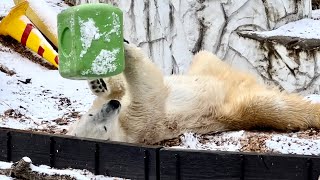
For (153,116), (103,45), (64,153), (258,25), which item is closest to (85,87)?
(258,25)

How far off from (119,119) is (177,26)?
2.62 m

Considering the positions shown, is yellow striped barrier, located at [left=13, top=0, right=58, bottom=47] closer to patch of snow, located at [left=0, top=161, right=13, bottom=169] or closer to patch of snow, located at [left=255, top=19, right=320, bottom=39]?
patch of snow, located at [left=255, top=19, right=320, bottom=39]

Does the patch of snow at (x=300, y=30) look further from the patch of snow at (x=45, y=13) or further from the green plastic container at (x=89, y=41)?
the green plastic container at (x=89, y=41)

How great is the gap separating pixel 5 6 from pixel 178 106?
4.85 metres

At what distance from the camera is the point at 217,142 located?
3791 mm

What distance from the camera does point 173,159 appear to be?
2.91m

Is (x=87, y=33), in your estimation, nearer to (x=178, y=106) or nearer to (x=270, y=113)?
(x=178, y=106)

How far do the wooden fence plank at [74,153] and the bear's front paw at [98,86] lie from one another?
56 cm

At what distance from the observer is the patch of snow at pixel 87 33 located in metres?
2.84

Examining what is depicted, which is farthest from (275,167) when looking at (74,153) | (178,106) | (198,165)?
(178,106)

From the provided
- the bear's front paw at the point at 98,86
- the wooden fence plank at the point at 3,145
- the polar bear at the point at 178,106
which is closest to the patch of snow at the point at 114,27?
the polar bear at the point at 178,106

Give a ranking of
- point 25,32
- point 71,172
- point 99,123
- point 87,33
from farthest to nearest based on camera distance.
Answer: point 25,32 → point 99,123 → point 71,172 → point 87,33

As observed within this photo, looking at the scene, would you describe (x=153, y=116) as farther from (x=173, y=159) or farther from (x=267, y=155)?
(x=267, y=155)

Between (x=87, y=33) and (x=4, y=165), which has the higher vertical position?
(x=87, y=33)
